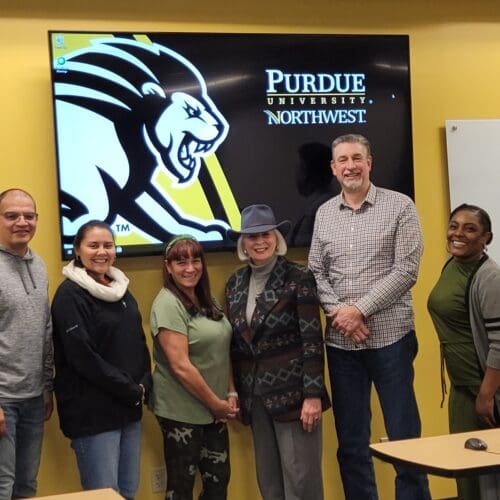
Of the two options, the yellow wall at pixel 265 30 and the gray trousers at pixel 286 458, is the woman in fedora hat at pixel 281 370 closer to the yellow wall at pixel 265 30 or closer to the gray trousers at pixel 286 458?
the gray trousers at pixel 286 458

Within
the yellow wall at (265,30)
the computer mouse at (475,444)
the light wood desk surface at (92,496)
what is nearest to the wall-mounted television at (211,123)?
the yellow wall at (265,30)

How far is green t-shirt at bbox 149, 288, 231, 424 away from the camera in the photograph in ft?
11.1

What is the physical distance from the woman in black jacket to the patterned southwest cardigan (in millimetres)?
502

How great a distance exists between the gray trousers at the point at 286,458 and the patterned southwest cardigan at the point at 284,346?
7 cm

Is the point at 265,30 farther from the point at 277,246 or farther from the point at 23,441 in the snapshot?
the point at 23,441

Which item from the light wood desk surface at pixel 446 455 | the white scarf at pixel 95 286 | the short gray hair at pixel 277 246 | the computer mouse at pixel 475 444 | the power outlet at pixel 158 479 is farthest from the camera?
the power outlet at pixel 158 479

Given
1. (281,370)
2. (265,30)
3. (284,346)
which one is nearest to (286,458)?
(281,370)

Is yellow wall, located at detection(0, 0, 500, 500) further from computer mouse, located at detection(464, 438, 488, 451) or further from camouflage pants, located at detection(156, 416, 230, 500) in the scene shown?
computer mouse, located at detection(464, 438, 488, 451)

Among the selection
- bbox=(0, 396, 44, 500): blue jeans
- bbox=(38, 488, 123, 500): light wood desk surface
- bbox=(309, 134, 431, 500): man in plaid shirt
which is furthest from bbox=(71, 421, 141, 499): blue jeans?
bbox=(309, 134, 431, 500): man in plaid shirt

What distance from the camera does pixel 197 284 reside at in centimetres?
348

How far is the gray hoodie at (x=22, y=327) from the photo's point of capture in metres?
3.05

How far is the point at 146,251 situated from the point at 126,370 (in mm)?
681

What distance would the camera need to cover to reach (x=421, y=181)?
4.23m

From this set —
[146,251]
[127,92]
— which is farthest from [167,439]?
[127,92]
